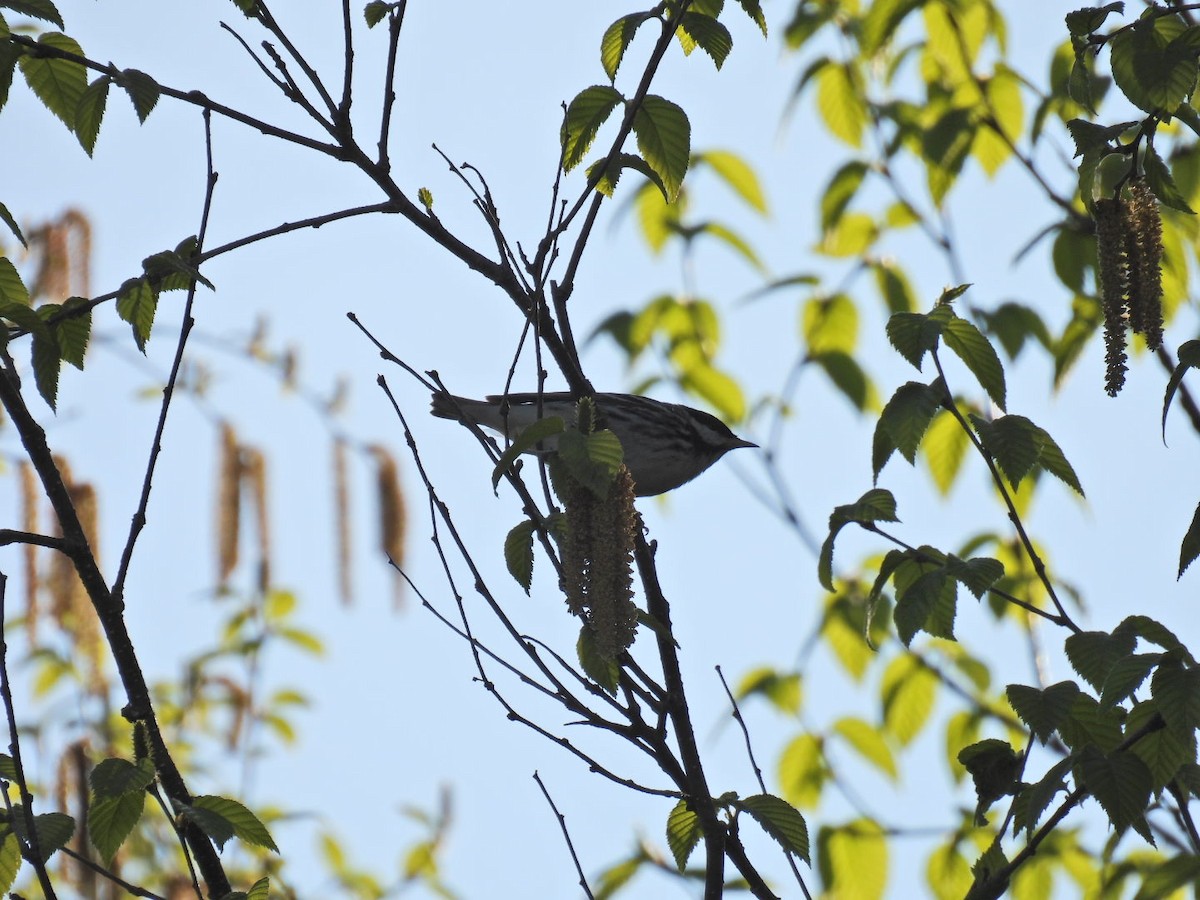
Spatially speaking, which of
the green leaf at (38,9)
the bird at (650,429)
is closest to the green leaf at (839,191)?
the bird at (650,429)

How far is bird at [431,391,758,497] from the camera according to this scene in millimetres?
8102

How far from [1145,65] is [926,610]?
133 cm

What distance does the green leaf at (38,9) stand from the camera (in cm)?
313

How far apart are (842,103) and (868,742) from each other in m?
2.75

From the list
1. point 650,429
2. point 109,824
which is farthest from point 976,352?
point 650,429

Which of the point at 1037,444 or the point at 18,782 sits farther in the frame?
the point at 1037,444

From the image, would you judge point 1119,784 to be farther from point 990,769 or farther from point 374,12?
point 374,12

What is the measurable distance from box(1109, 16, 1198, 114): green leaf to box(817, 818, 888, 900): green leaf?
11.5 feet

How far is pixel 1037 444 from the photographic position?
3496mm

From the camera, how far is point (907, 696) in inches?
235

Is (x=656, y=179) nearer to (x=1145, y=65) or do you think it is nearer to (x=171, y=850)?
(x=1145, y=65)

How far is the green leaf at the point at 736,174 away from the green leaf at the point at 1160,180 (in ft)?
10.00

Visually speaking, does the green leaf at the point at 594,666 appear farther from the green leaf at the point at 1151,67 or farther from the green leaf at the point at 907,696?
the green leaf at the point at 907,696

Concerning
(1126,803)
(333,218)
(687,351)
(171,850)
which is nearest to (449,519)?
(333,218)
